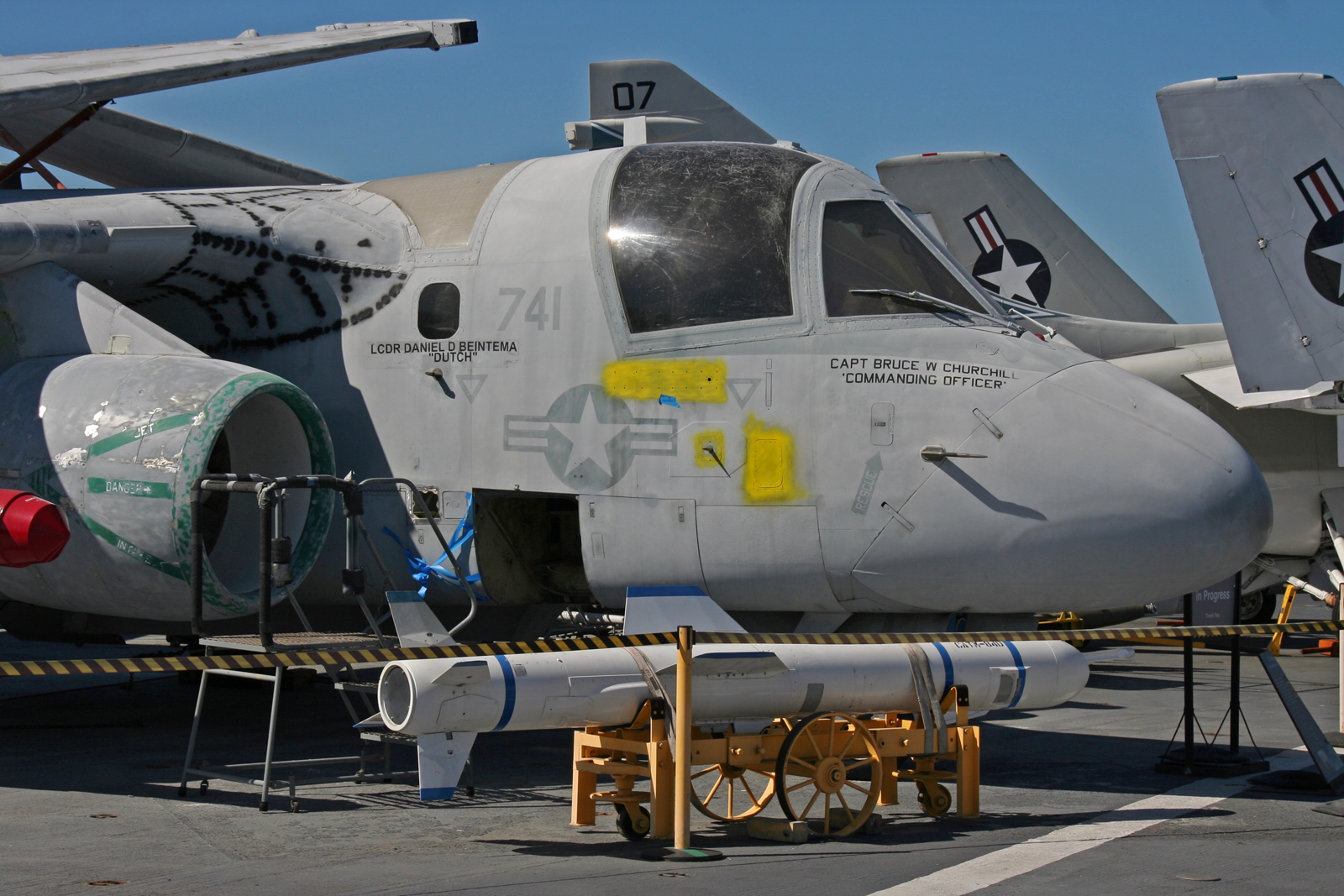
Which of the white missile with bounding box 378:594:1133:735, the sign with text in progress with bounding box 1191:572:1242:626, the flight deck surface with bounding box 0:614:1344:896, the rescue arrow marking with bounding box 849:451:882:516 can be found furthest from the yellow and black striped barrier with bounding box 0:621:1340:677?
the sign with text in progress with bounding box 1191:572:1242:626

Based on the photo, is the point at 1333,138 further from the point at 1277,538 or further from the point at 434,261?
the point at 434,261

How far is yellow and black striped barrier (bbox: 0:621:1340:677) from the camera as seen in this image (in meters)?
7.20

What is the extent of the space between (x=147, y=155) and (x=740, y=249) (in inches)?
259

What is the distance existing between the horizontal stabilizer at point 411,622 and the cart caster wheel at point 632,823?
5.16ft

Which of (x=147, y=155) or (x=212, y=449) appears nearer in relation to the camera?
(x=212, y=449)

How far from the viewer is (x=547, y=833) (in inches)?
297

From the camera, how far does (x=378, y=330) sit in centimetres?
960

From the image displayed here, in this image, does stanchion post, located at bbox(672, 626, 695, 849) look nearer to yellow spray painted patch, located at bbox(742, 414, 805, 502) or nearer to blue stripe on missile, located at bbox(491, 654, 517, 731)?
blue stripe on missile, located at bbox(491, 654, 517, 731)

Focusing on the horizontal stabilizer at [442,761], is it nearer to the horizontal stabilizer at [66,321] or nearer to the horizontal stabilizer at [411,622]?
the horizontal stabilizer at [411,622]

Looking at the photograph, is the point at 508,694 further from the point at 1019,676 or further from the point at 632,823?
the point at 1019,676

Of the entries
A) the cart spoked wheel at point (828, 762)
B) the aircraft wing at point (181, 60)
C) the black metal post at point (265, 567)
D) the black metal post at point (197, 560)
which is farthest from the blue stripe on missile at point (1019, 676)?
the aircraft wing at point (181, 60)

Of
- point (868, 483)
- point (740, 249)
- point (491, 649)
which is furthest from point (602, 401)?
point (491, 649)

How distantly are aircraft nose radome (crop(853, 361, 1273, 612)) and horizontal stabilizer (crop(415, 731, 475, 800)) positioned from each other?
266cm

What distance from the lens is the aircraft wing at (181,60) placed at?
400 inches
